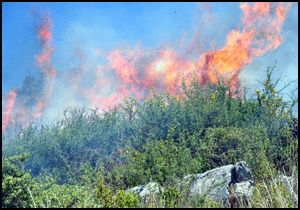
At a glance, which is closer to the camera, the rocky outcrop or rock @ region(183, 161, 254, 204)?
the rocky outcrop

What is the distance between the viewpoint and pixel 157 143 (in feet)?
53.1

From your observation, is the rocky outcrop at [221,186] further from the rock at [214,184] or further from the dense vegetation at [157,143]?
the dense vegetation at [157,143]

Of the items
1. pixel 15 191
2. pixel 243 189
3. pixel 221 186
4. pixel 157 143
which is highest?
pixel 157 143

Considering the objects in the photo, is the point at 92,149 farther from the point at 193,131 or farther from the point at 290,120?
the point at 290,120

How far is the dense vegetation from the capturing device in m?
13.0

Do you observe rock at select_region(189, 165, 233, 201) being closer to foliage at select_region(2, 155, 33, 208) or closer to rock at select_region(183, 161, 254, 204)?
rock at select_region(183, 161, 254, 204)

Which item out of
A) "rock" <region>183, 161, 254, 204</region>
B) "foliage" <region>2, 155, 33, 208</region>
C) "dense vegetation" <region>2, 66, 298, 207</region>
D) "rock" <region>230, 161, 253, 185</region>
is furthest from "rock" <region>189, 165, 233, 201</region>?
"foliage" <region>2, 155, 33, 208</region>

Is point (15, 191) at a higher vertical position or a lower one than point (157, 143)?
lower

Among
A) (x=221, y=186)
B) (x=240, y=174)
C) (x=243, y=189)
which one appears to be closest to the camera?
(x=243, y=189)

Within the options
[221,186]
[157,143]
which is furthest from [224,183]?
[157,143]

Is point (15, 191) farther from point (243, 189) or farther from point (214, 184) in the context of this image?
point (243, 189)

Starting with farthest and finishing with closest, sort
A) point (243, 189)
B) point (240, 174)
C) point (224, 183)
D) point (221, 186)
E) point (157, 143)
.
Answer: point (157, 143) → point (240, 174) → point (224, 183) → point (221, 186) → point (243, 189)

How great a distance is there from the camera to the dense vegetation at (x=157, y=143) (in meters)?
13.0

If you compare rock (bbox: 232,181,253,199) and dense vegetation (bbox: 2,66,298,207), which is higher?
dense vegetation (bbox: 2,66,298,207)
